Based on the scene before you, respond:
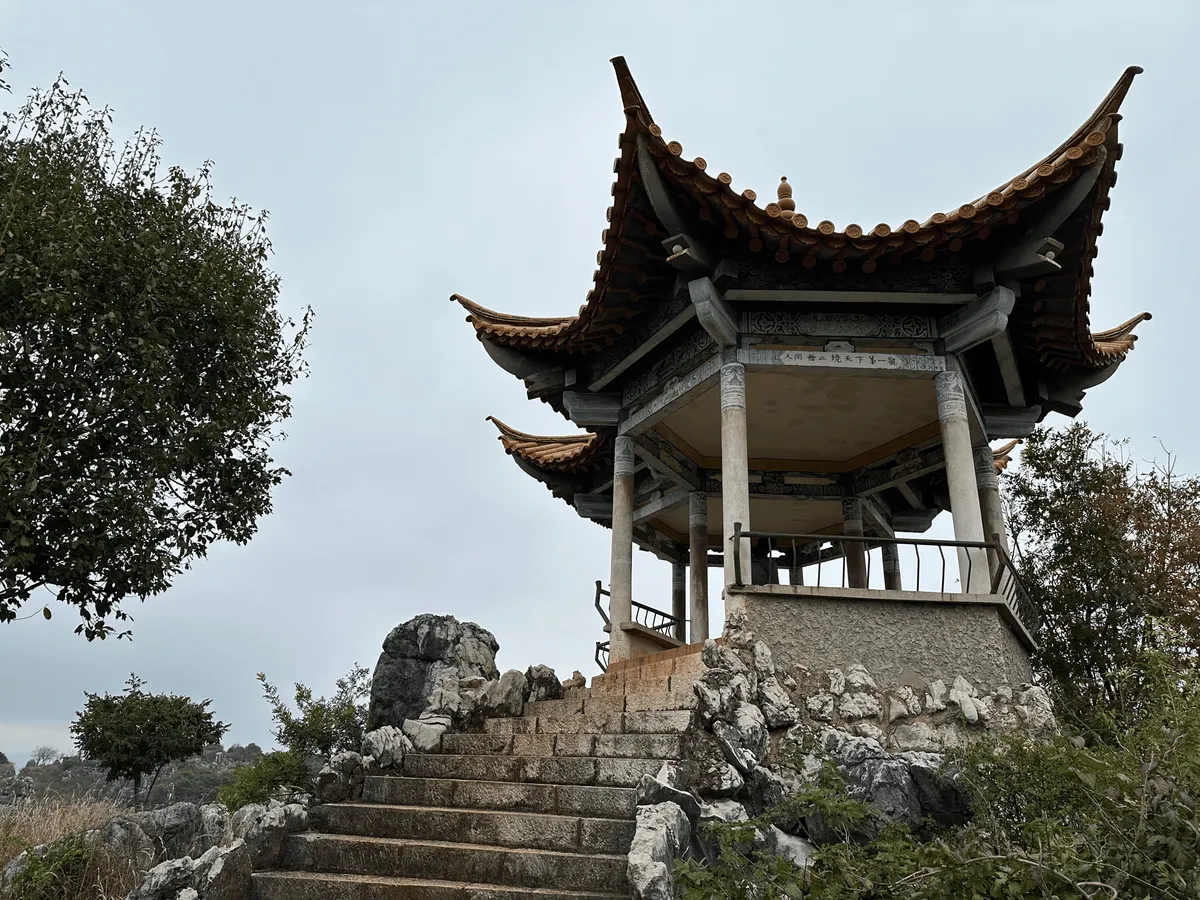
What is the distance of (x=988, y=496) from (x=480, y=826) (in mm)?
7041

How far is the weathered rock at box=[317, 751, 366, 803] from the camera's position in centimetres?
549

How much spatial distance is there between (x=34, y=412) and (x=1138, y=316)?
479 inches

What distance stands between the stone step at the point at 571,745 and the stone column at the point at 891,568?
8185 millimetres

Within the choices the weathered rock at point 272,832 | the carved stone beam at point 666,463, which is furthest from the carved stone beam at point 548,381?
the weathered rock at point 272,832

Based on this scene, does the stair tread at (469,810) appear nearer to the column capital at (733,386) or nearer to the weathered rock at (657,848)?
the weathered rock at (657,848)

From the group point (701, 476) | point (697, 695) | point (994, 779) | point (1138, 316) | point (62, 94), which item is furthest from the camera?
point (701, 476)

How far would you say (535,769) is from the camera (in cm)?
539

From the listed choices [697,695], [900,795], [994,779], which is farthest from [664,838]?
[994,779]

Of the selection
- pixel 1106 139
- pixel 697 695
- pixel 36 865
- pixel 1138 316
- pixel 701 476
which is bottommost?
pixel 36 865

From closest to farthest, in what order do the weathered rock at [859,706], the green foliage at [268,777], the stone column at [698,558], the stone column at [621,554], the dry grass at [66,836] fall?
the dry grass at [66,836]
the weathered rock at [859,706]
the stone column at [621,554]
the green foliage at [268,777]
the stone column at [698,558]

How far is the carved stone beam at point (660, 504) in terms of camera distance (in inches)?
471

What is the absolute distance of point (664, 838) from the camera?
13.1 ft

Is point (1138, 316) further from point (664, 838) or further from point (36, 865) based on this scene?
point (36, 865)

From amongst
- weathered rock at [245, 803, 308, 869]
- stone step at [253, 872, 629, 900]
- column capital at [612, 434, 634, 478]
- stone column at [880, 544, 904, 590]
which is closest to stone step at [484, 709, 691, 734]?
stone step at [253, 872, 629, 900]
